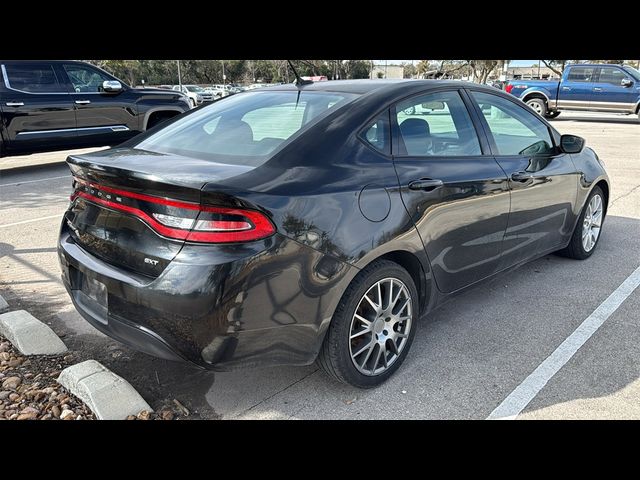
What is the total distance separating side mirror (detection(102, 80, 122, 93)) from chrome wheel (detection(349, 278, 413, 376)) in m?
8.47

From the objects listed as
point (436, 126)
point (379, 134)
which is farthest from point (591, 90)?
point (379, 134)

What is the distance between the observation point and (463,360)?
10.6ft

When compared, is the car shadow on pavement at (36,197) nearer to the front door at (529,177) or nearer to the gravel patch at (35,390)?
the gravel patch at (35,390)

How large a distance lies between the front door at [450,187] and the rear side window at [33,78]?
8.05 m

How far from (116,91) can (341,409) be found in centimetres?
878

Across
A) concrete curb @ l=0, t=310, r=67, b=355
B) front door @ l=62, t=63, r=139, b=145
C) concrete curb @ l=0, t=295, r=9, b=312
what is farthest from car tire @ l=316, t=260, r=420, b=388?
front door @ l=62, t=63, r=139, b=145

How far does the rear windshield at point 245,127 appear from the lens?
2.74 meters

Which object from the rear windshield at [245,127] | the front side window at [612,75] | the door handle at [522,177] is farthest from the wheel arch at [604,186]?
the front side window at [612,75]

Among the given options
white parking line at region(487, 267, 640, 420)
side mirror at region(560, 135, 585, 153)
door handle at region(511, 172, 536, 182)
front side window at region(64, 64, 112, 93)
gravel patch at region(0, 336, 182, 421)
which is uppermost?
front side window at region(64, 64, 112, 93)

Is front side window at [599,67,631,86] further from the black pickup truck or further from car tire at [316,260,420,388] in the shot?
car tire at [316,260,420,388]

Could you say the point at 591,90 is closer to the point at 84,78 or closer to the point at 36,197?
the point at 84,78

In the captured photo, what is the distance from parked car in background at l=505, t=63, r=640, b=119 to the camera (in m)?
17.9
